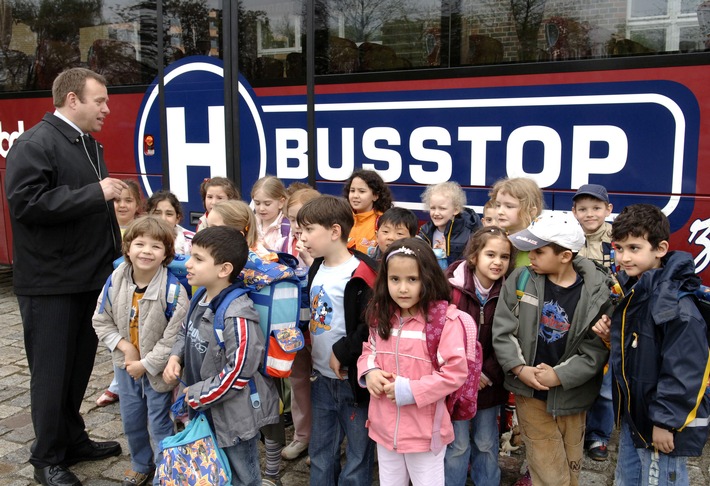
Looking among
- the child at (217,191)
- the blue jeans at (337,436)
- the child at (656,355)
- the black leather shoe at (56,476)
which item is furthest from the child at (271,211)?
the child at (656,355)

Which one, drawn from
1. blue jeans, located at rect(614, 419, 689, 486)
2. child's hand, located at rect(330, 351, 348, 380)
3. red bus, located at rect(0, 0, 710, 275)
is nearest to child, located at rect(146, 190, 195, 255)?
red bus, located at rect(0, 0, 710, 275)

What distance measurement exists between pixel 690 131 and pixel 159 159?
Answer: 458 cm

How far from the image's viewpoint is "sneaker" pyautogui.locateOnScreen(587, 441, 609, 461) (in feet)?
13.0

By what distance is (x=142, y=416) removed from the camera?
358 centimetres

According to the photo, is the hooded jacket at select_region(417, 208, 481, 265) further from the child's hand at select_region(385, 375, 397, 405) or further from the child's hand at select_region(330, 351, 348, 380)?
the child's hand at select_region(385, 375, 397, 405)

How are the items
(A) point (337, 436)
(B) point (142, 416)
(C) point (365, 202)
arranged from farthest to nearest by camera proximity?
(C) point (365, 202) → (B) point (142, 416) → (A) point (337, 436)

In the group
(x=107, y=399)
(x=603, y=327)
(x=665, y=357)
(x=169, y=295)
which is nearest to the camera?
(x=665, y=357)

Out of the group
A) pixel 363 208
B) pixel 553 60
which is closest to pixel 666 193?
pixel 553 60

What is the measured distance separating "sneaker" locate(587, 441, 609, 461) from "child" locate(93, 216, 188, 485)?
2.50 m

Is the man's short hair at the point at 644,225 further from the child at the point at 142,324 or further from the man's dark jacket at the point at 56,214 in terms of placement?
the man's dark jacket at the point at 56,214

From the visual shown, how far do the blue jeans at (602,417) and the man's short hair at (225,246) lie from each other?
7.88 feet

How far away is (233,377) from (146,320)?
0.80 metres

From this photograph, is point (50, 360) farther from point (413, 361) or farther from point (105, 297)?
point (413, 361)

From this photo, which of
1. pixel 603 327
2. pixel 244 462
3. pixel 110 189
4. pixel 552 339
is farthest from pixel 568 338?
pixel 110 189
